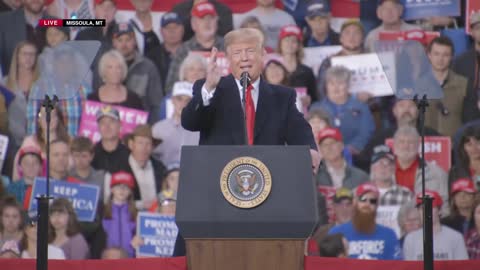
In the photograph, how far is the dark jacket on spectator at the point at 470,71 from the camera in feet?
30.5

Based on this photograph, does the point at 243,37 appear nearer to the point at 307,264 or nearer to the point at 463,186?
the point at 307,264

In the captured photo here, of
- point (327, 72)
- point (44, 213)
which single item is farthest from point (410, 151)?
point (44, 213)

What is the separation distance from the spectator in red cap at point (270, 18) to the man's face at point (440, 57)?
1263mm

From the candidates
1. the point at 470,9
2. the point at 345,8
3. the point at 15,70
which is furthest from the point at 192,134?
the point at 470,9

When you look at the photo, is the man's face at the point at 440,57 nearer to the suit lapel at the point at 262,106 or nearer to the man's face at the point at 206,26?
the man's face at the point at 206,26

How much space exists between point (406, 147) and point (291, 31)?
1.43 meters

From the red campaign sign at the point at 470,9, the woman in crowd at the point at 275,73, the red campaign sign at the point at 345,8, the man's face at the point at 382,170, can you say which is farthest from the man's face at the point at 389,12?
the man's face at the point at 382,170

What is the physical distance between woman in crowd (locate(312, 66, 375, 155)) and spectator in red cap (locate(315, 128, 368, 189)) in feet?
0.47

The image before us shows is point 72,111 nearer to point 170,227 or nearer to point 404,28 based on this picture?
point 170,227

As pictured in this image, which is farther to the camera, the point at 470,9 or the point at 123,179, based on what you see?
the point at 470,9

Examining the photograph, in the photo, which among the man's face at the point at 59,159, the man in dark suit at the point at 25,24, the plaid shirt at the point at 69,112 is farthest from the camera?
the man in dark suit at the point at 25,24

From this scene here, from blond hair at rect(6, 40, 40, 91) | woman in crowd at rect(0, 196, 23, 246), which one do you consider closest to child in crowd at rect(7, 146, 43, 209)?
woman in crowd at rect(0, 196, 23, 246)

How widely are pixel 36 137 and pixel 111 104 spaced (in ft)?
2.31

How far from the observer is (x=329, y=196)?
29.5ft
